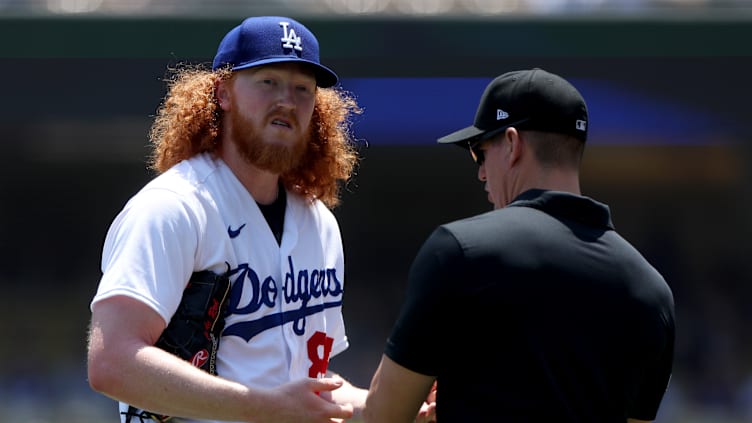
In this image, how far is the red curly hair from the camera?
109 inches

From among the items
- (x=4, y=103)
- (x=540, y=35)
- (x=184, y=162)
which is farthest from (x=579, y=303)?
(x=4, y=103)

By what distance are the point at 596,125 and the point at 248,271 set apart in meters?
7.79

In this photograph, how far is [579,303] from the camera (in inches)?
82.3

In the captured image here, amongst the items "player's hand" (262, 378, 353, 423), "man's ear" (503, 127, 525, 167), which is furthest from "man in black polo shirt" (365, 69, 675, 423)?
"player's hand" (262, 378, 353, 423)

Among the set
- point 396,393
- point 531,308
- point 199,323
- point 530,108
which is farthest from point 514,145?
point 199,323

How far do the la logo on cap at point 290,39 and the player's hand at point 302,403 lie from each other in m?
0.91

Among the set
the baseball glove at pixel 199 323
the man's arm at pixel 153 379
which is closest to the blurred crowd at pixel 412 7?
the baseball glove at pixel 199 323

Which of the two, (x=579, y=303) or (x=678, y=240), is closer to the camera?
(x=579, y=303)

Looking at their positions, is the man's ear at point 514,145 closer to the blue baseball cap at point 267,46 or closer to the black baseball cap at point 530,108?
the black baseball cap at point 530,108

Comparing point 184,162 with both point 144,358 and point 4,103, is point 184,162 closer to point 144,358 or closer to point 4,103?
point 144,358

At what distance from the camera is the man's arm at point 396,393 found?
2.14 metres

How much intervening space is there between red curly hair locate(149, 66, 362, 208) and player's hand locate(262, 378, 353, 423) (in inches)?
29.3

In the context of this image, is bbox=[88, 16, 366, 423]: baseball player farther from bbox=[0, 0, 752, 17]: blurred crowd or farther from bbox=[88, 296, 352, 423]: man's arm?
bbox=[0, 0, 752, 17]: blurred crowd

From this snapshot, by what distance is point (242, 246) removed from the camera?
2574mm
